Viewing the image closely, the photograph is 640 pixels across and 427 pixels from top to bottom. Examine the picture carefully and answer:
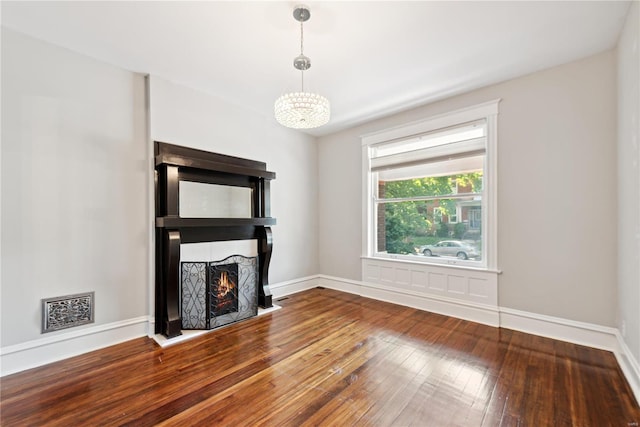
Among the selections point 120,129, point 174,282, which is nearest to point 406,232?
point 174,282

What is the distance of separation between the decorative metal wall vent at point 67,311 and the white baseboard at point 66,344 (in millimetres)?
81

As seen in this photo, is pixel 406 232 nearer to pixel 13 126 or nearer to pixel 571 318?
pixel 571 318

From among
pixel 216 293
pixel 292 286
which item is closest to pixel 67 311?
pixel 216 293

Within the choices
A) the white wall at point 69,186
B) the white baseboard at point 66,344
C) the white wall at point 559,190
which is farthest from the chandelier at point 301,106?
the white baseboard at point 66,344

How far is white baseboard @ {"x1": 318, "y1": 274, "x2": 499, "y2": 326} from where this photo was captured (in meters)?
3.28

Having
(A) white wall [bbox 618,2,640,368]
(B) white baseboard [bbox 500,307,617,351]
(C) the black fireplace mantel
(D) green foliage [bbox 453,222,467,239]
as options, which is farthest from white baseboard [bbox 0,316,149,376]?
(A) white wall [bbox 618,2,640,368]

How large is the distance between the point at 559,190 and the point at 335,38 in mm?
2738

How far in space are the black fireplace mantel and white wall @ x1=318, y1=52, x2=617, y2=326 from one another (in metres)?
2.95

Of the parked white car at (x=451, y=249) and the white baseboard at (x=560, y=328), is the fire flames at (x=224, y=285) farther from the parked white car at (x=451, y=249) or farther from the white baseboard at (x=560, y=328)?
the white baseboard at (x=560, y=328)

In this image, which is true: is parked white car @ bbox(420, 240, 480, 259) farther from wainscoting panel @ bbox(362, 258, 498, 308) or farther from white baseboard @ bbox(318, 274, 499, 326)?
white baseboard @ bbox(318, 274, 499, 326)

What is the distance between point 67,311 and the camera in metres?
2.56

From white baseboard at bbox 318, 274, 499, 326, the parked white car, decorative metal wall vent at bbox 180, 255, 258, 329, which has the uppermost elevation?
the parked white car

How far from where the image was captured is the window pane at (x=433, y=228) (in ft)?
11.5

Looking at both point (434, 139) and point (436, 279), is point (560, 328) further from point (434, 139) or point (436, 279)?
point (434, 139)
